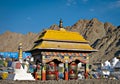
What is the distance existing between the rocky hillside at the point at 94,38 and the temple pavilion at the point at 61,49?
6886cm

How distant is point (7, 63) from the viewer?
81.4ft

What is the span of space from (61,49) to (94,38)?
113m

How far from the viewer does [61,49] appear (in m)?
27.5

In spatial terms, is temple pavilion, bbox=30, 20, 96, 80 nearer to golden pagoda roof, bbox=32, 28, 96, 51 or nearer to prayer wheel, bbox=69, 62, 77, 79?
golden pagoda roof, bbox=32, 28, 96, 51

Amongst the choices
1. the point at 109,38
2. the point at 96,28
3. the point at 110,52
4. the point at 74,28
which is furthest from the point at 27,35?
the point at 110,52

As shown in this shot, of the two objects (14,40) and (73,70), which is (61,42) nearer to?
(73,70)

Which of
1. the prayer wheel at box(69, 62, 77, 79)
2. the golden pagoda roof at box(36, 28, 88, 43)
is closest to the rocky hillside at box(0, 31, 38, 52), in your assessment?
the prayer wheel at box(69, 62, 77, 79)

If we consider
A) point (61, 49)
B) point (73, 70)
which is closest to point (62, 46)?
point (61, 49)

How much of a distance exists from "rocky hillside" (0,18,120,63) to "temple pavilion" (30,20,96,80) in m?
68.9

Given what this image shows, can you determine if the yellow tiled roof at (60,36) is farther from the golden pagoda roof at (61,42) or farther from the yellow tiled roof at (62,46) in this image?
the yellow tiled roof at (62,46)

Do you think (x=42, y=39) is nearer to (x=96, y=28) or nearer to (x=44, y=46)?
(x=44, y=46)

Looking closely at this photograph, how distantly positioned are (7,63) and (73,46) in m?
7.58

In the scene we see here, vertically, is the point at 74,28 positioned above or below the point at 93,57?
above

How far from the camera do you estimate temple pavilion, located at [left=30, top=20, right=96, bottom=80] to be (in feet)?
89.1
